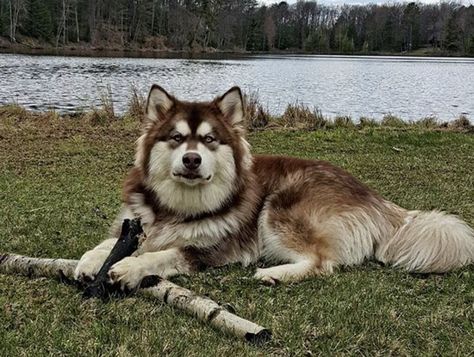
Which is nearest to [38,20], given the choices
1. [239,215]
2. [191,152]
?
[239,215]

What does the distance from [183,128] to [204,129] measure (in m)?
0.17

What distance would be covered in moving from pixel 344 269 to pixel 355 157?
6.02m

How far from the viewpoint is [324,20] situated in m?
133

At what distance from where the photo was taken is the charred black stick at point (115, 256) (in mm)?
3459

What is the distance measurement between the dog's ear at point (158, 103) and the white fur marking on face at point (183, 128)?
0.28m

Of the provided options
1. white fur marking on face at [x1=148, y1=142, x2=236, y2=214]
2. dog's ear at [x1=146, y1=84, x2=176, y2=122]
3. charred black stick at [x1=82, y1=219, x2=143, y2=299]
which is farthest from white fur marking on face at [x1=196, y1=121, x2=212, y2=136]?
charred black stick at [x1=82, y1=219, x2=143, y2=299]

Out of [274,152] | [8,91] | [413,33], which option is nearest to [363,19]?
[413,33]

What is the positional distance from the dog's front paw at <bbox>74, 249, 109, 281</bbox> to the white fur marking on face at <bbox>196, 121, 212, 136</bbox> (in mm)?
1192

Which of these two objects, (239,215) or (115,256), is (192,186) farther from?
(115,256)

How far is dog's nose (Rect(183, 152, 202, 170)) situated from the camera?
393cm

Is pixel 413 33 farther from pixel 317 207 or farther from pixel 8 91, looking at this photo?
pixel 317 207

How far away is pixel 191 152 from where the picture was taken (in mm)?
3953

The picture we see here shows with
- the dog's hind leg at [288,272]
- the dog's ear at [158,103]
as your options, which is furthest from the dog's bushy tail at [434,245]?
the dog's ear at [158,103]

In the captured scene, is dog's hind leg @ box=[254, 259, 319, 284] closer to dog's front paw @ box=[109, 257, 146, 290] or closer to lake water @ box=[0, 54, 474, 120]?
dog's front paw @ box=[109, 257, 146, 290]
